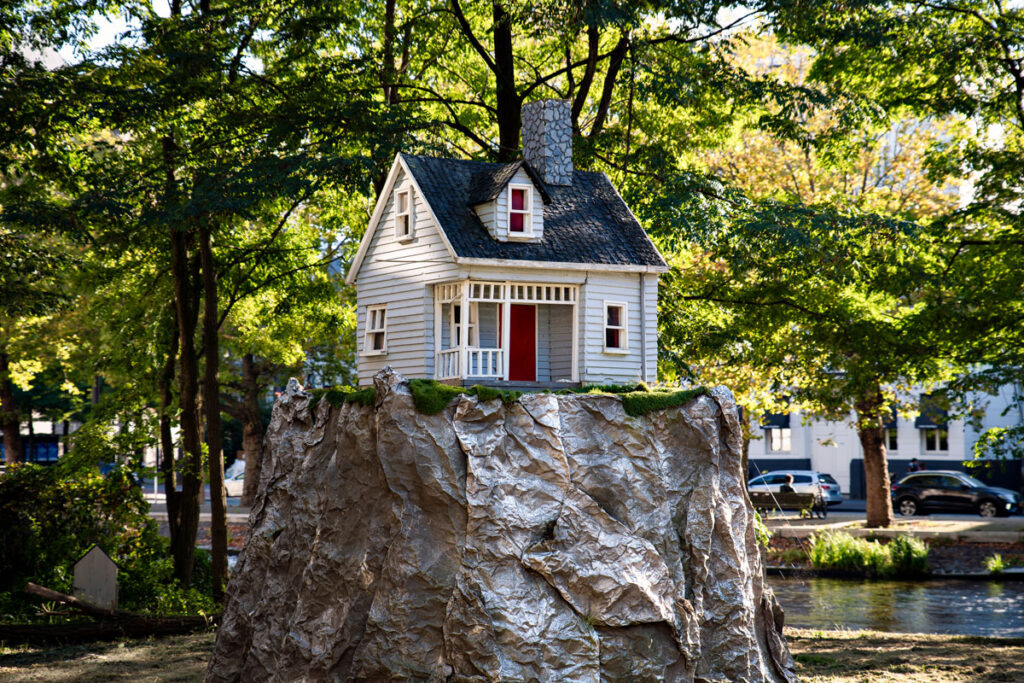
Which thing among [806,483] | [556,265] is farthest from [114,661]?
[806,483]

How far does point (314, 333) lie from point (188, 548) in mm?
10190

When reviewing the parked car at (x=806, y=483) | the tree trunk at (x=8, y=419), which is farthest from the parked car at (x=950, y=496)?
the tree trunk at (x=8, y=419)

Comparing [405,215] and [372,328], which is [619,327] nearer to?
[405,215]

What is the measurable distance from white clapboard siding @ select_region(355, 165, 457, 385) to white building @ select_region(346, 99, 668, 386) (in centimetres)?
2

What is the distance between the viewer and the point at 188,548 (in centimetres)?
2420

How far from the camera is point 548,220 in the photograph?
50.5ft

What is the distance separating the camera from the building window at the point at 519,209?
583 inches

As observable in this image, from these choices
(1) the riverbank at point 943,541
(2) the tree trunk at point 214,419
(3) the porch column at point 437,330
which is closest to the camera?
(3) the porch column at point 437,330

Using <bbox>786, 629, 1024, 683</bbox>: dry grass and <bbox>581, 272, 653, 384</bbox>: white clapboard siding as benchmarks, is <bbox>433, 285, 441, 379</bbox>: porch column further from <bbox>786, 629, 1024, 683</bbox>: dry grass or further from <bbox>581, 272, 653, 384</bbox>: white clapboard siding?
<bbox>786, 629, 1024, 683</bbox>: dry grass

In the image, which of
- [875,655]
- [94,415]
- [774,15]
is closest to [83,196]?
[94,415]

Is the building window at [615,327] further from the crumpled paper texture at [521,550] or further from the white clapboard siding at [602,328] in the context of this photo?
the crumpled paper texture at [521,550]

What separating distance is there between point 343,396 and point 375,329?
1.35 m

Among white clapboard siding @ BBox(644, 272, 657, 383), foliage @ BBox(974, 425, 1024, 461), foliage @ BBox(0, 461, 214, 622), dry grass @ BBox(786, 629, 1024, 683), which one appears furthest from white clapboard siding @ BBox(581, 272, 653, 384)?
foliage @ BBox(0, 461, 214, 622)

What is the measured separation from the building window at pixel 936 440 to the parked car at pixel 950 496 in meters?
13.1
